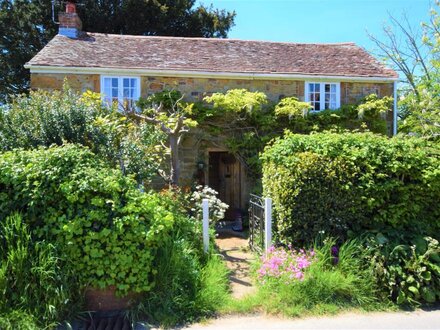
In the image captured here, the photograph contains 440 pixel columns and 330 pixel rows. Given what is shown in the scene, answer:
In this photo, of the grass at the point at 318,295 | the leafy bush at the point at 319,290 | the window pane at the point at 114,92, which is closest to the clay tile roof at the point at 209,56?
the window pane at the point at 114,92

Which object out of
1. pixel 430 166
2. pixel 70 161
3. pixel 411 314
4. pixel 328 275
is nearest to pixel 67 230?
pixel 70 161

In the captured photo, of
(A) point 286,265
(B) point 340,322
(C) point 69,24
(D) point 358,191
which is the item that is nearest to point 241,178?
(D) point 358,191

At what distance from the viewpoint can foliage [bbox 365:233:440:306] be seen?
4.75 metres

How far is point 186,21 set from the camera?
20.9 metres

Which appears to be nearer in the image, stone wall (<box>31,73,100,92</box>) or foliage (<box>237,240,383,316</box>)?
foliage (<box>237,240,383,316</box>)

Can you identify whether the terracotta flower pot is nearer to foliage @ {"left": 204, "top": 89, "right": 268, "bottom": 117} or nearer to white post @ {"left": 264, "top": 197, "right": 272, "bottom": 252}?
white post @ {"left": 264, "top": 197, "right": 272, "bottom": 252}

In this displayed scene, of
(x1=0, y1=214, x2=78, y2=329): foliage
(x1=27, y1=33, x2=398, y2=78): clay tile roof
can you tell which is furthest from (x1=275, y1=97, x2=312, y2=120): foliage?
(x1=0, y1=214, x2=78, y2=329): foliage

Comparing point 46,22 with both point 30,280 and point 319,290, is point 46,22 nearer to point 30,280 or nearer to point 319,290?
point 30,280

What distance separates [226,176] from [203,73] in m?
3.56

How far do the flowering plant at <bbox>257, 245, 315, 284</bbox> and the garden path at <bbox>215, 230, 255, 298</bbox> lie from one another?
0.35m

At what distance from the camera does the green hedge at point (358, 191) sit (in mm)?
5527

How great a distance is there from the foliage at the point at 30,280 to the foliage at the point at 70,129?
1999 mm

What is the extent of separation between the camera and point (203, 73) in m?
10.6

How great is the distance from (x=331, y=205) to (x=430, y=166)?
1778mm
